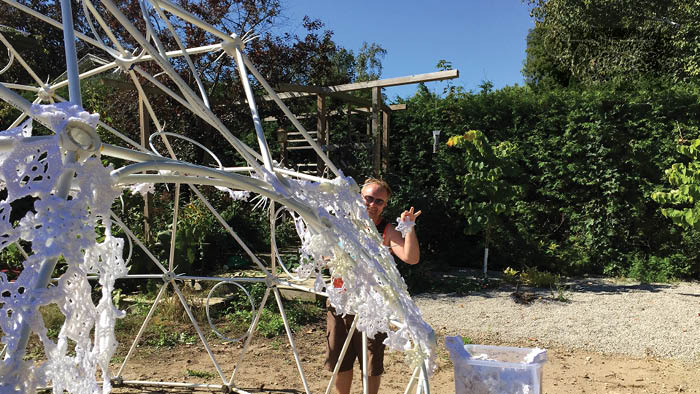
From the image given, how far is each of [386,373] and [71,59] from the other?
9.14 ft

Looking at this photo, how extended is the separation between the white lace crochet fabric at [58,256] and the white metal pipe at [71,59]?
81mm

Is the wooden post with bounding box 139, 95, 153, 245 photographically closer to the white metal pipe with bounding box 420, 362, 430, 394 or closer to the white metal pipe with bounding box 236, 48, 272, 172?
the white metal pipe with bounding box 236, 48, 272, 172

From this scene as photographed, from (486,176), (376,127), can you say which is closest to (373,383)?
(486,176)

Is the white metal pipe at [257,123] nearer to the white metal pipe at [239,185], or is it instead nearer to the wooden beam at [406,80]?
the white metal pipe at [239,185]

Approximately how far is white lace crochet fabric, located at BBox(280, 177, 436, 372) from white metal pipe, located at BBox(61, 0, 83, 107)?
58cm

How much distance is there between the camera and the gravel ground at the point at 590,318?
4051mm

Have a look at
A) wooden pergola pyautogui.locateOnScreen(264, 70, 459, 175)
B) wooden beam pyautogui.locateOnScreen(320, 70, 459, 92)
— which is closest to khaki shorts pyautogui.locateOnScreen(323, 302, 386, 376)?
wooden beam pyautogui.locateOnScreen(320, 70, 459, 92)

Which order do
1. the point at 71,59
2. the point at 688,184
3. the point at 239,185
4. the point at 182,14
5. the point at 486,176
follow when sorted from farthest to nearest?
the point at 486,176 < the point at 688,184 < the point at 182,14 < the point at 239,185 < the point at 71,59

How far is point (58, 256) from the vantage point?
86 centimetres

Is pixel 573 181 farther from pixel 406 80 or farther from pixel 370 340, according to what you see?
pixel 370 340

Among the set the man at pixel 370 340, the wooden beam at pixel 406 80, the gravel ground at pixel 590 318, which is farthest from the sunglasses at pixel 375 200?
the wooden beam at pixel 406 80

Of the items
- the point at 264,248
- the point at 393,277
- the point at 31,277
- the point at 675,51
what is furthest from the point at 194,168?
the point at 675,51

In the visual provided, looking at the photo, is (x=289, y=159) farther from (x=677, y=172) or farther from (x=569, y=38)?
(x=569, y=38)

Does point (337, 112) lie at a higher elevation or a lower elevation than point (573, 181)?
higher
